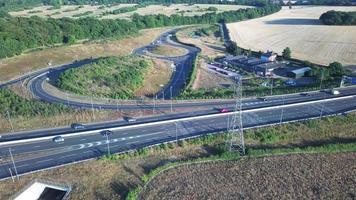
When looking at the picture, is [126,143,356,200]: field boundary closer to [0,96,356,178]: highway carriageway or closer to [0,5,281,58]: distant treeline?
[0,96,356,178]: highway carriageway

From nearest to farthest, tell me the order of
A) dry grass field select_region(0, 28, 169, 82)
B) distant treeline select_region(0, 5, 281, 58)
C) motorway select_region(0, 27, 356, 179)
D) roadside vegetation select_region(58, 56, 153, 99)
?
1. motorway select_region(0, 27, 356, 179)
2. roadside vegetation select_region(58, 56, 153, 99)
3. dry grass field select_region(0, 28, 169, 82)
4. distant treeline select_region(0, 5, 281, 58)

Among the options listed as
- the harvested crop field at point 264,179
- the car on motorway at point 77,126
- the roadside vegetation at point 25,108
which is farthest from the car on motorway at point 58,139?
the harvested crop field at point 264,179

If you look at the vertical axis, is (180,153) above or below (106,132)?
below

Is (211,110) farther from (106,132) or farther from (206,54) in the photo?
(206,54)

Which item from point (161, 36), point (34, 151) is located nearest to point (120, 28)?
point (161, 36)

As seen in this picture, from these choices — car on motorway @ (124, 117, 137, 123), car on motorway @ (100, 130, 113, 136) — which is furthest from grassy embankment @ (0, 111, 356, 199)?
car on motorway @ (124, 117, 137, 123)

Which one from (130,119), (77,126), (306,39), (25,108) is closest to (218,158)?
(130,119)

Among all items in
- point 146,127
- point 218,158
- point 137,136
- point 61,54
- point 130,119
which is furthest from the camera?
point 61,54
